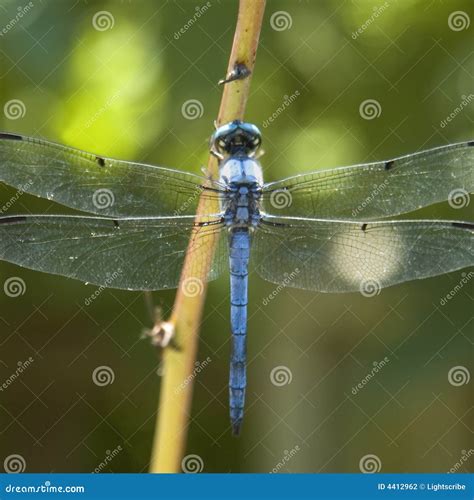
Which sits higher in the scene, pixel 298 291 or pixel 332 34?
pixel 332 34

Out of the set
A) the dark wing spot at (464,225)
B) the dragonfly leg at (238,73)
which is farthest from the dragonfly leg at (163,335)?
the dark wing spot at (464,225)

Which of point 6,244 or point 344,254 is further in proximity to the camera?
point 344,254

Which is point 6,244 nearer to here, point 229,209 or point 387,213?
point 229,209

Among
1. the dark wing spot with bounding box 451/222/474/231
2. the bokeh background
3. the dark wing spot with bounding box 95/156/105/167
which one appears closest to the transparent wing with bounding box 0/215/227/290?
the dark wing spot with bounding box 95/156/105/167

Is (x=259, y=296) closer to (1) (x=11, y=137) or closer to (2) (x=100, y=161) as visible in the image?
(2) (x=100, y=161)

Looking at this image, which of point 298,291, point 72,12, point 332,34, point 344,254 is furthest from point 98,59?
point 344,254

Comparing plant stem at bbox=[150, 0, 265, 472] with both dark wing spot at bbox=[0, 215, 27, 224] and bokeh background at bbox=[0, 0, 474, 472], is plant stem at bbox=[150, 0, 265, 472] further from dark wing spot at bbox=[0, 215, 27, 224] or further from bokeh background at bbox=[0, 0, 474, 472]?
bokeh background at bbox=[0, 0, 474, 472]
